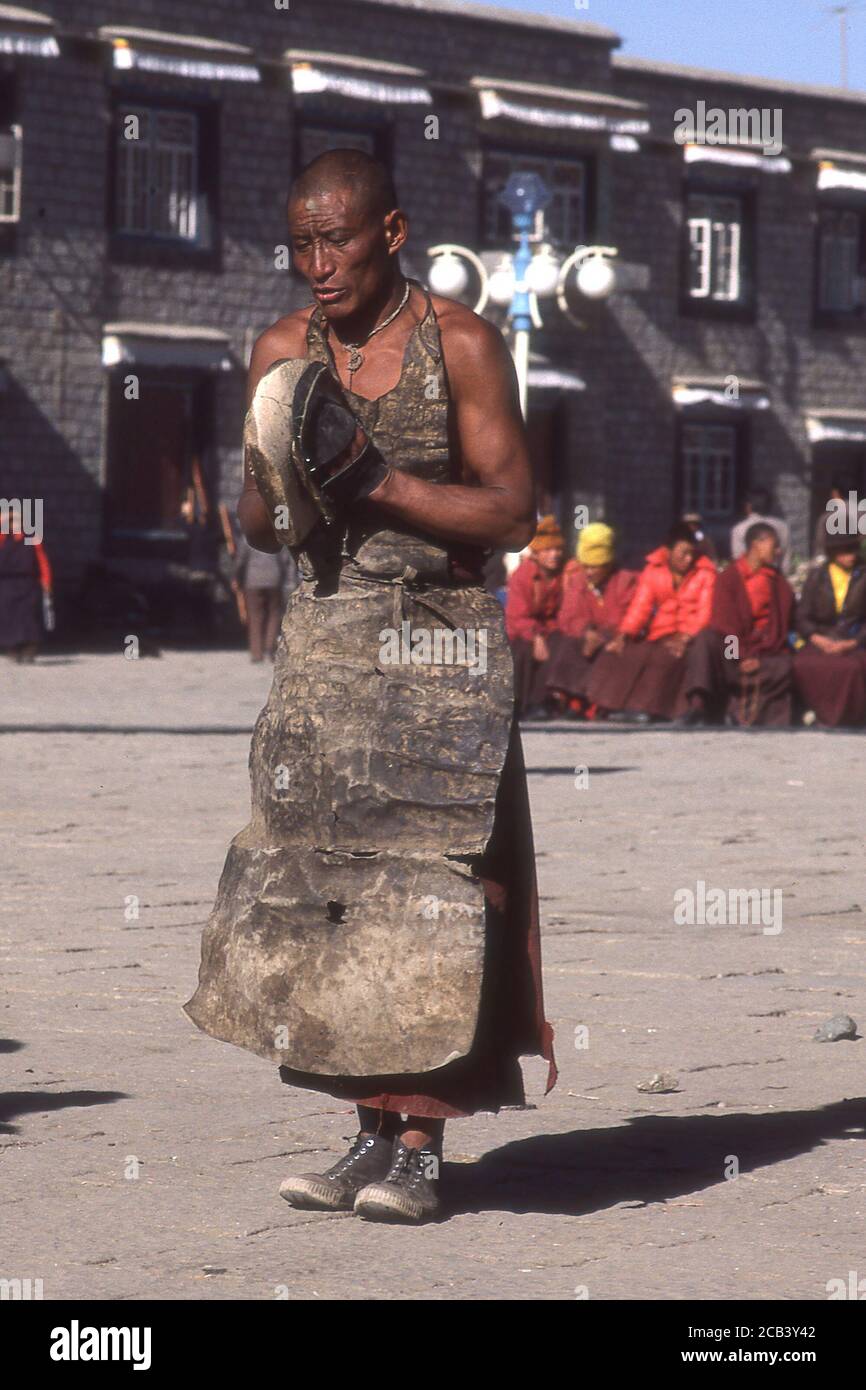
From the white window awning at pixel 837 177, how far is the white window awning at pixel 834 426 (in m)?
2.87

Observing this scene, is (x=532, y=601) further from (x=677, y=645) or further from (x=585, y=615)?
(x=677, y=645)

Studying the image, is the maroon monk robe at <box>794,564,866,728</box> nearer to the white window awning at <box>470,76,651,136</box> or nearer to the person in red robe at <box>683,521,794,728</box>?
the person in red robe at <box>683,521,794,728</box>

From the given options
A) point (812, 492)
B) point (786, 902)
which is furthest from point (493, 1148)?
point (812, 492)

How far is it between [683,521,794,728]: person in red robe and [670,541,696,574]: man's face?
20.4 inches

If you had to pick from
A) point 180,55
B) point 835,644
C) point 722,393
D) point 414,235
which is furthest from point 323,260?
point 722,393

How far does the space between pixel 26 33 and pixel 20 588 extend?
6.39 meters

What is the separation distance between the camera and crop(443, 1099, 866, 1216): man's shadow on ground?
4438 mm

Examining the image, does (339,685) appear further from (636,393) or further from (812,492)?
(812,492)

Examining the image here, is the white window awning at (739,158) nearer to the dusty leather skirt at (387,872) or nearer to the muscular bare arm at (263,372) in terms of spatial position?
the muscular bare arm at (263,372)

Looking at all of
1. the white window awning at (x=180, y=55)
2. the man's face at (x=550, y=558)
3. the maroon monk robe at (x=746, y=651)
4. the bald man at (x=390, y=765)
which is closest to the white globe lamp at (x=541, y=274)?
the man's face at (x=550, y=558)

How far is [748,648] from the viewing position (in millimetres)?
16453

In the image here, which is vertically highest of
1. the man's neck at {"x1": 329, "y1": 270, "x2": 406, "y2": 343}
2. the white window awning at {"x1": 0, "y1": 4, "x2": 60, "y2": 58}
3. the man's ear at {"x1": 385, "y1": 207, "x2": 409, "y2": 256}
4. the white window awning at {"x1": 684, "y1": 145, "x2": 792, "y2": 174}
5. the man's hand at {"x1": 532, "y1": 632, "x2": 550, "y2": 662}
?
the white window awning at {"x1": 684, "y1": 145, "x2": 792, "y2": 174}

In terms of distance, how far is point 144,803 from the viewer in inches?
424

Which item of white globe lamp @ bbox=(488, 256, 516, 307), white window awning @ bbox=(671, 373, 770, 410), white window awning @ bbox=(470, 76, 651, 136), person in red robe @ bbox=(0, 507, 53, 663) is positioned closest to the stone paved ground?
person in red robe @ bbox=(0, 507, 53, 663)
